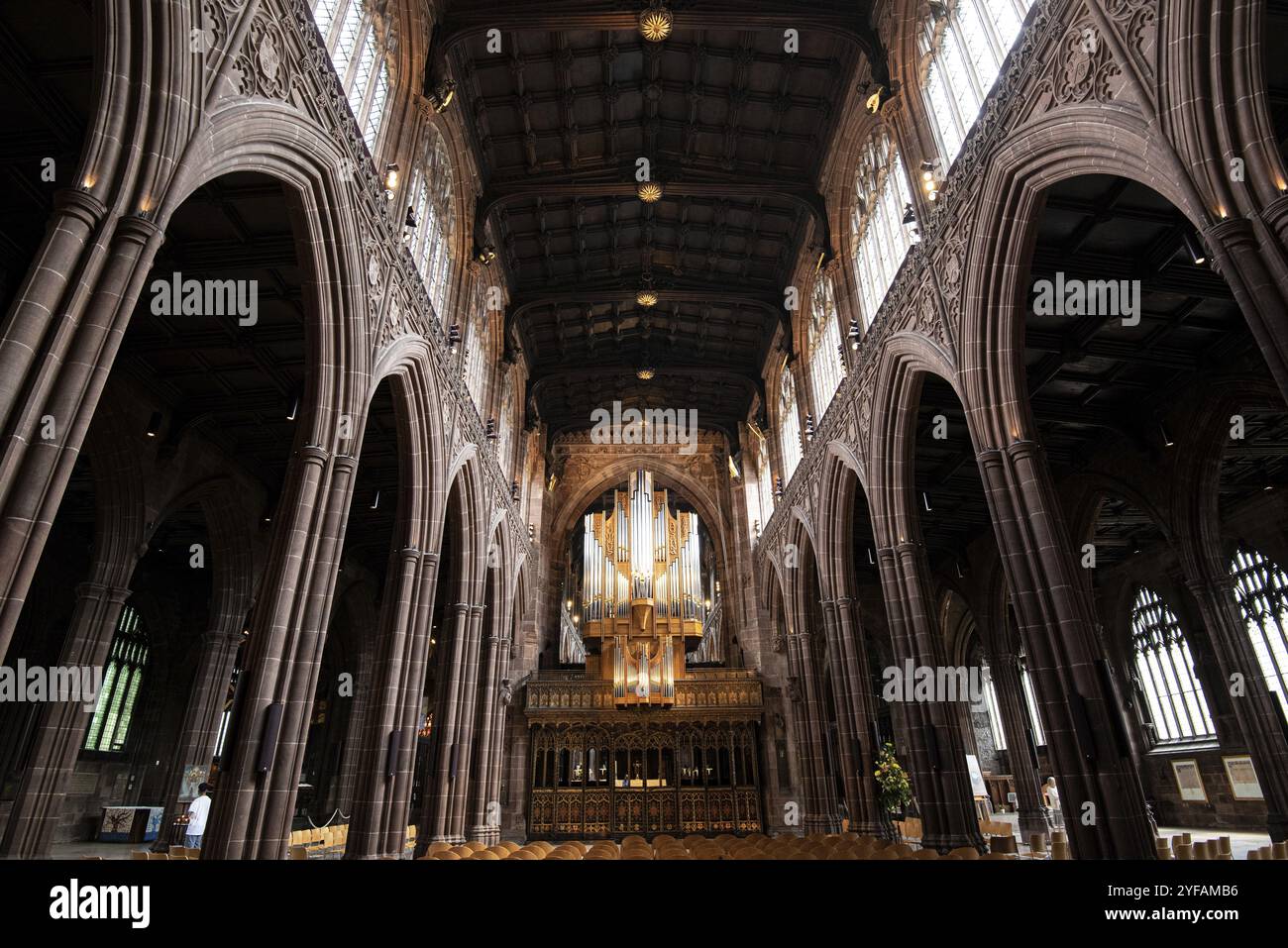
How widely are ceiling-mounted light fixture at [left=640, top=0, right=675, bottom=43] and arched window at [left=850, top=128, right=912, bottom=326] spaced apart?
519 cm

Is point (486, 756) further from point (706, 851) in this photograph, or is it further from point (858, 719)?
point (706, 851)

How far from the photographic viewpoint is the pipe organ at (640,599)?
23.1 meters

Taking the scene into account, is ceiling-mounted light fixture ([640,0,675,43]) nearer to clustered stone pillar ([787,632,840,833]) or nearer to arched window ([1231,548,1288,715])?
clustered stone pillar ([787,632,840,833])

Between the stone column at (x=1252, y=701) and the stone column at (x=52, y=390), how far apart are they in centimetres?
1872

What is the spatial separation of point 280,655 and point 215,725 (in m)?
10.8

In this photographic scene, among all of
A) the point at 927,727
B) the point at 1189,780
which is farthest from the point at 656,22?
the point at 1189,780

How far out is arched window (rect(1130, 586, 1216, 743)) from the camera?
21953mm

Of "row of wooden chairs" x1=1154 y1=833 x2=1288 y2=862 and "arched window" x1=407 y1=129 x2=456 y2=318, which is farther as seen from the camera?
"arched window" x1=407 y1=129 x2=456 y2=318

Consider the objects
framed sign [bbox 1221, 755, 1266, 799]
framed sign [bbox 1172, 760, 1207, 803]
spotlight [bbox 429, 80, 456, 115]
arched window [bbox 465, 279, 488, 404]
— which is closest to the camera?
spotlight [bbox 429, 80, 456, 115]

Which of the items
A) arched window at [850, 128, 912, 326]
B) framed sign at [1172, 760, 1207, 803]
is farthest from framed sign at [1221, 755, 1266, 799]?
arched window at [850, 128, 912, 326]

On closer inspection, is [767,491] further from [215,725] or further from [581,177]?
[215,725]

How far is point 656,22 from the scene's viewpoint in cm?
1415
